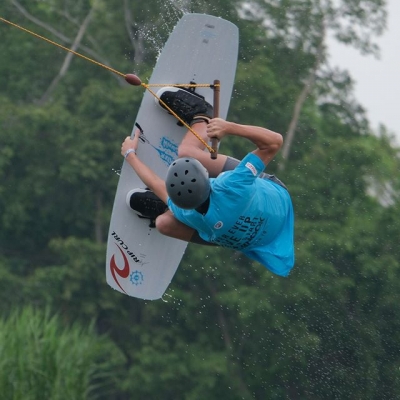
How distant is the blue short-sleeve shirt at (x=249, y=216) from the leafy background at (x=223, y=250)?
667 cm

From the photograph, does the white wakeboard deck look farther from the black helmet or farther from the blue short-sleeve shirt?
the black helmet

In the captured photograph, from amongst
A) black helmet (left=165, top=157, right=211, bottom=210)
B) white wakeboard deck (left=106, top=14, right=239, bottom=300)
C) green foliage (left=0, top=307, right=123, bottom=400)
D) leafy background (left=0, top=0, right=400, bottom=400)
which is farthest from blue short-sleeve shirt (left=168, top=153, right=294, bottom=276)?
leafy background (left=0, top=0, right=400, bottom=400)

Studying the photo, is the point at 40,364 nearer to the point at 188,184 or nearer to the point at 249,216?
the point at 249,216

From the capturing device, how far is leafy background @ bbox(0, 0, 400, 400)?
1373 centimetres

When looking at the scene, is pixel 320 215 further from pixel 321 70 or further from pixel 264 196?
pixel 264 196

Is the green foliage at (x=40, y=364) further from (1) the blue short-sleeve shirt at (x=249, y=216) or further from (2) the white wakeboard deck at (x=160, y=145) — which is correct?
(1) the blue short-sleeve shirt at (x=249, y=216)

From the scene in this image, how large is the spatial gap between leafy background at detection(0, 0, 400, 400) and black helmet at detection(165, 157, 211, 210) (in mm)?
7349

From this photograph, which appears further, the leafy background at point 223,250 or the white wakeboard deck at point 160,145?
the leafy background at point 223,250

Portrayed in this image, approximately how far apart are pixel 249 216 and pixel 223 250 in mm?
9565

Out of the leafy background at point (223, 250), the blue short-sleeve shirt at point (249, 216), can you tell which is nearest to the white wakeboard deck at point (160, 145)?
Answer: the blue short-sleeve shirt at point (249, 216)

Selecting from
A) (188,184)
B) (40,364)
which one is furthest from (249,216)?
(40,364)

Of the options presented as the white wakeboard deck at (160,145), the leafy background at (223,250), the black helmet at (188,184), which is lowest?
the leafy background at (223,250)

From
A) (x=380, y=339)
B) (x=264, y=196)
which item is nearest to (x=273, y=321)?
(x=380, y=339)

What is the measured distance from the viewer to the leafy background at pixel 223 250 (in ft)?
45.0
